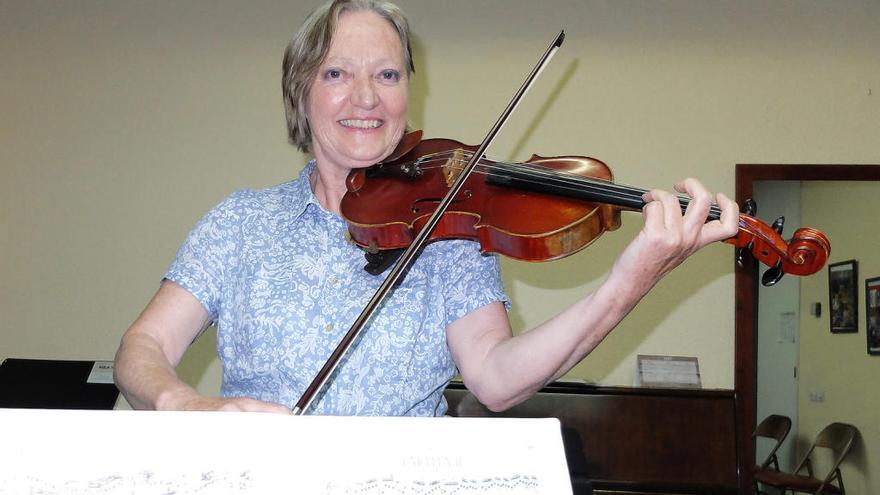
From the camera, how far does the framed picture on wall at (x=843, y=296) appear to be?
17.8 feet

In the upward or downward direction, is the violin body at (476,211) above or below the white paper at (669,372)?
above

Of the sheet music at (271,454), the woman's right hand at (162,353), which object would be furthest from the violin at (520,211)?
the sheet music at (271,454)

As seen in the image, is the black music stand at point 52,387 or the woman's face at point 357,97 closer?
the woman's face at point 357,97

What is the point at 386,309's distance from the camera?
141 cm

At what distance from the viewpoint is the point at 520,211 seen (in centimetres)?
159

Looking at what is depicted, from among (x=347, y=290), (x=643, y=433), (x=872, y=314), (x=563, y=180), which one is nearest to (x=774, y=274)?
(x=563, y=180)

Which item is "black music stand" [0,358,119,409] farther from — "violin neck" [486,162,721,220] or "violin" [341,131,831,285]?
"violin neck" [486,162,721,220]

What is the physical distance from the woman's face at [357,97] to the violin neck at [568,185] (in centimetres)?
23

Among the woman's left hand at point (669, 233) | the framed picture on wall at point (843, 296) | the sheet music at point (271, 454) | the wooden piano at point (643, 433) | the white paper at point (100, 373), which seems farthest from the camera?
the framed picture on wall at point (843, 296)

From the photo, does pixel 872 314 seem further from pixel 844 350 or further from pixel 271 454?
pixel 271 454

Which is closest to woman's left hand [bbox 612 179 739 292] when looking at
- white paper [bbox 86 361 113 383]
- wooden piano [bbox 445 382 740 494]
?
wooden piano [bbox 445 382 740 494]

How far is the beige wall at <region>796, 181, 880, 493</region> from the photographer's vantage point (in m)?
5.09

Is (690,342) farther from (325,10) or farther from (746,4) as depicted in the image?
(325,10)

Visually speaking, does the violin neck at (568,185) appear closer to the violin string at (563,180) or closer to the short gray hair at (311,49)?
the violin string at (563,180)
